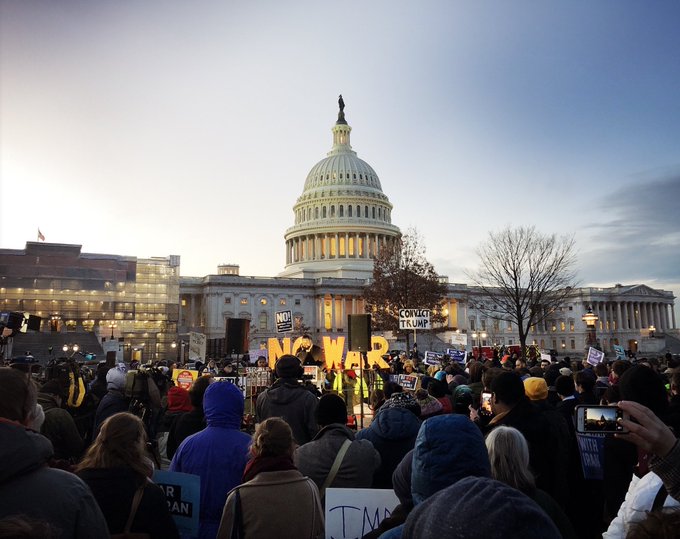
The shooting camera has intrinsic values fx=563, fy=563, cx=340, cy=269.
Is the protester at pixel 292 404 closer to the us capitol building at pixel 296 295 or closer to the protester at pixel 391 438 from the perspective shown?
the protester at pixel 391 438

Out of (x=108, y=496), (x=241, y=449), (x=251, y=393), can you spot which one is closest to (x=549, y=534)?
(x=108, y=496)

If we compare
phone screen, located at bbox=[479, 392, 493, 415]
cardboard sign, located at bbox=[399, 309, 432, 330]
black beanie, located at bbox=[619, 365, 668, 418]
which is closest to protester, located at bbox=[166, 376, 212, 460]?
phone screen, located at bbox=[479, 392, 493, 415]

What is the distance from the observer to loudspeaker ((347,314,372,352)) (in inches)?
608

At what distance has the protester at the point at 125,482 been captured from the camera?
3.62 metres

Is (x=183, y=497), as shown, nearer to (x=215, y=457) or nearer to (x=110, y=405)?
(x=215, y=457)

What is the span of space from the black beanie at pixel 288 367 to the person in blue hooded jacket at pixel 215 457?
2306mm

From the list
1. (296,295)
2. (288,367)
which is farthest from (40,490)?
(296,295)

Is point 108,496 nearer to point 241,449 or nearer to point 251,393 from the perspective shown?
point 241,449

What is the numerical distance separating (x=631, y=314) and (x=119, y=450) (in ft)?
429

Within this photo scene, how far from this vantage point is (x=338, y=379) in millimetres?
16984

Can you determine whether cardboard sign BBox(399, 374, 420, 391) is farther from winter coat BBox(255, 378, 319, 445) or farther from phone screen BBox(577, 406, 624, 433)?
phone screen BBox(577, 406, 624, 433)

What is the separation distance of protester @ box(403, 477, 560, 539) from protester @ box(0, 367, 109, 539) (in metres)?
1.99

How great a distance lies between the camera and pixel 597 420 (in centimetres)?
333

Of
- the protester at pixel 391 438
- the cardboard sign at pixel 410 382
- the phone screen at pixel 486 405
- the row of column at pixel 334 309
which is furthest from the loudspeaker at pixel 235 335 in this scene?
the row of column at pixel 334 309
